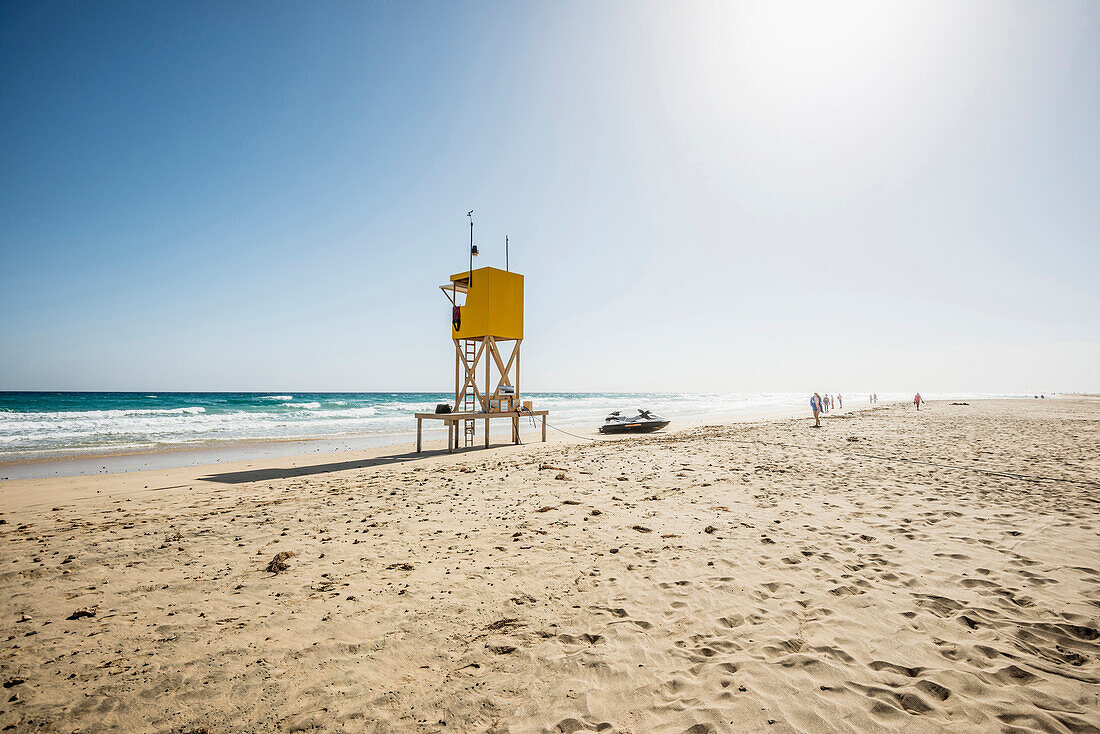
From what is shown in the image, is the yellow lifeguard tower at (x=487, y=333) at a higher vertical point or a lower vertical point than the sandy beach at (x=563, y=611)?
higher

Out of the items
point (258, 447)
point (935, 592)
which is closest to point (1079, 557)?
point (935, 592)

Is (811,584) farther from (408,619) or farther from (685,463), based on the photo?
(685,463)

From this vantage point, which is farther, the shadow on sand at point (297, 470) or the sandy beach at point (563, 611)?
the shadow on sand at point (297, 470)

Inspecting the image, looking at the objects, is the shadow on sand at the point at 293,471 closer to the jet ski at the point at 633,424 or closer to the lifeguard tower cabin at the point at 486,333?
the lifeguard tower cabin at the point at 486,333

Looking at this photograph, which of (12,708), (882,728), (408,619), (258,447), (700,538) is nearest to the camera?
(882,728)

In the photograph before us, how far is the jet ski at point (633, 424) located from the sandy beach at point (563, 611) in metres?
13.0

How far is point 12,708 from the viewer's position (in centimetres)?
268

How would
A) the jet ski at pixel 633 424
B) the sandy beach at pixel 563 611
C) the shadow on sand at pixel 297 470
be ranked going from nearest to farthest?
the sandy beach at pixel 563 611 < the shadow on sand at pixel 297 470 < the jet ski at pixel 633 424

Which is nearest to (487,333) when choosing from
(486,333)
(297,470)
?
(486,333)

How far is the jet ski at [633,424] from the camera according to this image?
2080 centimetres

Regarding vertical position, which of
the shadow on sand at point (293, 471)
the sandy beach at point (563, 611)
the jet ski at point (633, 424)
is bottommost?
the shadow on sand at point (293, 471)

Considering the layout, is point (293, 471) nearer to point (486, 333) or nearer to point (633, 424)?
point (486, 333)

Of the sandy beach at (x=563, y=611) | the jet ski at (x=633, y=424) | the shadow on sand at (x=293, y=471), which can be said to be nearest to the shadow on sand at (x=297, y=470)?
the shadow on sand at (x=293, y=471)

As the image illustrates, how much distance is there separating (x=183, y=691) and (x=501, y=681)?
1.91 meters
